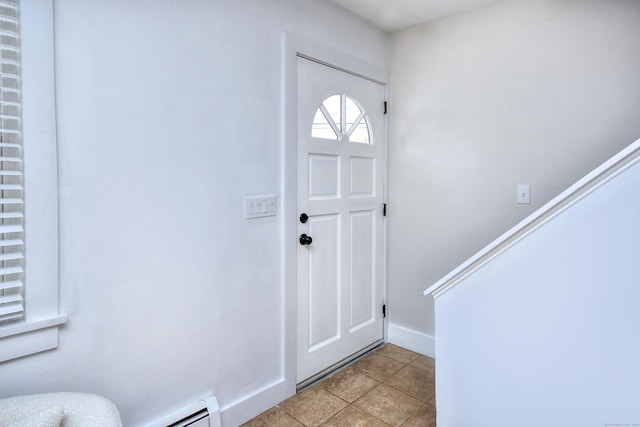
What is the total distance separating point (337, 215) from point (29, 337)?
1.68 metres

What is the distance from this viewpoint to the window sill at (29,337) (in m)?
1.17

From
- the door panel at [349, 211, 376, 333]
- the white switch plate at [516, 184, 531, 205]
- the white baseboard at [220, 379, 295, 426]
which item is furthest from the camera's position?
the door panel at [349, 211, 376, 333]

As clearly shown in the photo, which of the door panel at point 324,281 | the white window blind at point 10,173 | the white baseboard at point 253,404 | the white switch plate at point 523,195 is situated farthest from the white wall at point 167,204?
the white switch plate at point 523,195

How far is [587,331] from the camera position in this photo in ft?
4.19

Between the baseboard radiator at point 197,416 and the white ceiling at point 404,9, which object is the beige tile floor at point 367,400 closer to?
the baseboard radiator at point 197,416

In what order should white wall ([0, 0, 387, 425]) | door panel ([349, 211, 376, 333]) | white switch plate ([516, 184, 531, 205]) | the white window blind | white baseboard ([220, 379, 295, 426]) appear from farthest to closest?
door panel ([349, 211, 376, 333])
white switch plate ([516, 184, 531, 205])
white baseboard ([220, 379, 295, 426])
white wall ([0, 0, 387, 425])
the white window blind

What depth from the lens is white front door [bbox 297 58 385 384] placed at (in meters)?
2.20

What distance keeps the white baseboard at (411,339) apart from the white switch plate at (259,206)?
1.51 m

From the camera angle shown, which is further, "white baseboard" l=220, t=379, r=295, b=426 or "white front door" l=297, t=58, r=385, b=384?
"white front door" l=297, t=58, r=385, b=384

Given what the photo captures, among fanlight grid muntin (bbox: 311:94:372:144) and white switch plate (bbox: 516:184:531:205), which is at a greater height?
fanlight grid muntin (bbox: 311:94:372:144)

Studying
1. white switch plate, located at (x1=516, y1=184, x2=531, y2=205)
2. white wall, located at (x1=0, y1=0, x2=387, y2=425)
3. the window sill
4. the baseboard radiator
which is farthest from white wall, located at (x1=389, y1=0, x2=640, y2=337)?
the window sill

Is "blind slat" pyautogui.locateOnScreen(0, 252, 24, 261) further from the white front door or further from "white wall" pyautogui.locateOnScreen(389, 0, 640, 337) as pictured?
"white wall" pyautogui.locateOnScreen(389, 0, 640, 337)

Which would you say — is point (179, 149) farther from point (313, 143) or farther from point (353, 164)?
point (353, 164)

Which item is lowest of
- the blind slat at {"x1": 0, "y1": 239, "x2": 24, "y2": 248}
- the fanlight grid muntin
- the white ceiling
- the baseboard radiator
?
the baseboard radiator
